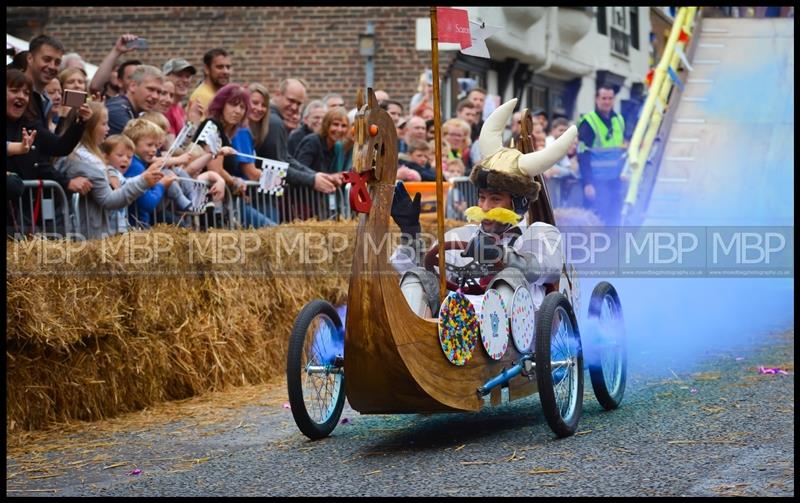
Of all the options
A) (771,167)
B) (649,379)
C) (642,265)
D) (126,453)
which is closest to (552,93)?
(771,167)

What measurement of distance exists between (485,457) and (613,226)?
10.7 metres

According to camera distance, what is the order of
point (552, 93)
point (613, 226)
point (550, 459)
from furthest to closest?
1. point (552, 93)
2. point (613, 226)
3. point (550, 459)

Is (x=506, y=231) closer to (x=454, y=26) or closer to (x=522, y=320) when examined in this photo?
(x=522, y=320)

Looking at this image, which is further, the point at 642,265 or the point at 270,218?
the point at 642,265

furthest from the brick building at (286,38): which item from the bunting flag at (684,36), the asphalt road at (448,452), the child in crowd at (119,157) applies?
the asphalt road at (448,452)

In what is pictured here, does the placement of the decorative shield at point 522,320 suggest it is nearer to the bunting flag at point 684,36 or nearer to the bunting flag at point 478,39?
the bunting flag at point 478,39

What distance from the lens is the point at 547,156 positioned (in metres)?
7.52

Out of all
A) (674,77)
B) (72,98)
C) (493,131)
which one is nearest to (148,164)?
(72,98)

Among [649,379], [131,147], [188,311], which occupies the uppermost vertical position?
[131,147]

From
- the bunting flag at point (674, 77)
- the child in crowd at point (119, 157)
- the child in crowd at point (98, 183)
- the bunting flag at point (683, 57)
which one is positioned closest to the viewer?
the child in crowd at point (98, 183)

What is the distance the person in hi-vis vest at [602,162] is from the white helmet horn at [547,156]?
1000 centimetres

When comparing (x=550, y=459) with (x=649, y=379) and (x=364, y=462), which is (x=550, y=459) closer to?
(x=364, y=462)

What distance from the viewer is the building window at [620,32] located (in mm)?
34188

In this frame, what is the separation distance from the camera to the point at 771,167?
57.3 feet
